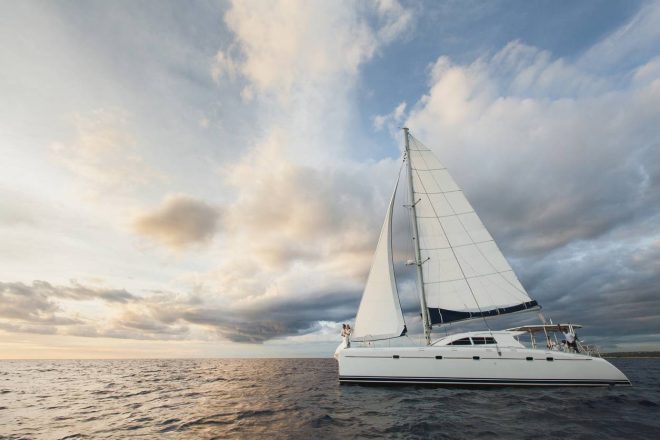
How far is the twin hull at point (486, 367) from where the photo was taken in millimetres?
14664

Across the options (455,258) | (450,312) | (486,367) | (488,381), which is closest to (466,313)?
(450,312)

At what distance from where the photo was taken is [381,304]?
18.2m

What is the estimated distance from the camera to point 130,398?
54.4 ft

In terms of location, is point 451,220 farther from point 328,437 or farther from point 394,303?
point 328,437

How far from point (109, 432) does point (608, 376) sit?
20706 mm

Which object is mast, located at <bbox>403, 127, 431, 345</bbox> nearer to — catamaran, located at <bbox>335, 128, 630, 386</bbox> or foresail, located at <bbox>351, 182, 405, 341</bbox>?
catamaran, located at <bbox>335, 128, 630, 386</bbox>

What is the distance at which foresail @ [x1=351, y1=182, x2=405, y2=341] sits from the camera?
691 inches

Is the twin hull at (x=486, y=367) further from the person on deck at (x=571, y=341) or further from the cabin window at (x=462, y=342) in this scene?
the person on deck at (x=571, y=341)

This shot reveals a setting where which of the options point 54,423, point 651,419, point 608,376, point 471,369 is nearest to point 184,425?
point 54,423

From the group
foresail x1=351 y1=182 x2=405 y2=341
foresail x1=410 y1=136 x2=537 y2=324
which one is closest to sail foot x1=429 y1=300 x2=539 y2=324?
foresail x1=410 y1=136 x2=537 y2=324

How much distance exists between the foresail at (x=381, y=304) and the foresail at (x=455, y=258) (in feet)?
6.52

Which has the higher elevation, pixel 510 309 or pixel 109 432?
pixel 510 309

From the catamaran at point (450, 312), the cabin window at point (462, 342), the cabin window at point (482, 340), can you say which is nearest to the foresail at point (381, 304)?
the catamaran at point (450, 312)

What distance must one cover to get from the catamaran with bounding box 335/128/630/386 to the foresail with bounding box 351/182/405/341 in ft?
0.18
